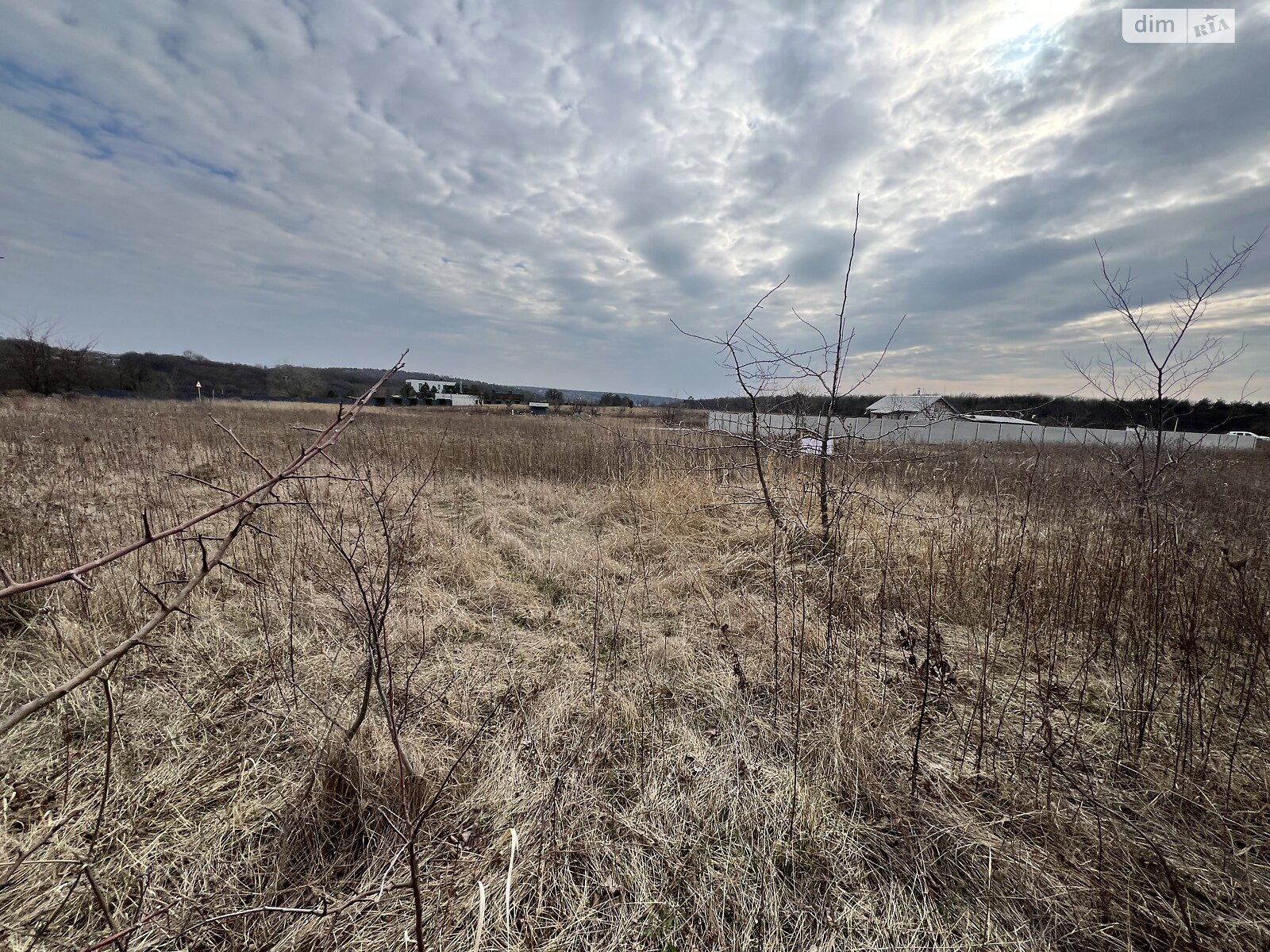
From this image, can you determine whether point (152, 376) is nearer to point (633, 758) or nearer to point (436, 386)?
point (436, 386)

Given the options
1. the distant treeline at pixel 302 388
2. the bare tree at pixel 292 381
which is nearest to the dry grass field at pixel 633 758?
the distant treeline at pixel 302 388

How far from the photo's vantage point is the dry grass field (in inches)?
60.9

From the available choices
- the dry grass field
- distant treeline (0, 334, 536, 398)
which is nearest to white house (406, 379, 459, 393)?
distant treeline (0, 334, 536, 398)

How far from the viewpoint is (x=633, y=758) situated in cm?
221

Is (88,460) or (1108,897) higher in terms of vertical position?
(88,460)

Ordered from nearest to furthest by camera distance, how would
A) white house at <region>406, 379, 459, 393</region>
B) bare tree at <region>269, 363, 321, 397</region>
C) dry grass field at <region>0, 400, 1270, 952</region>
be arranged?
dry grass field at <region>0, 400, 1270, 952</region> < bare tree at <region>269, 363, 321, 397</region> < white house at <region>406, 379, 459, 393</region>

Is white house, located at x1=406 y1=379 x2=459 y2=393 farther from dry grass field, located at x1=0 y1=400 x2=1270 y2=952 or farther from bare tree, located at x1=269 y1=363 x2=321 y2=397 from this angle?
dry grass field, located at x1=0 y1=400 x2=1270 y2=952

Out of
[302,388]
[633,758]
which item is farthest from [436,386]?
[633,758]

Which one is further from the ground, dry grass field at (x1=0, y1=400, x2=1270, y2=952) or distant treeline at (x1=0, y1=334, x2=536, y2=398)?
distant treeline at (x1=0, y1=334, x2=536, y2=398)

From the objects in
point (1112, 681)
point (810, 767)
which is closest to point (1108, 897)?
point (810, 767)

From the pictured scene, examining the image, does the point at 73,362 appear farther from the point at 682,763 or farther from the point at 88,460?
the point at 682,763

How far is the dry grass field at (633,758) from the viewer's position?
5.08ft

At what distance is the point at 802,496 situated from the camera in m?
5.12

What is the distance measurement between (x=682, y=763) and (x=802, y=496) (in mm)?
3535
